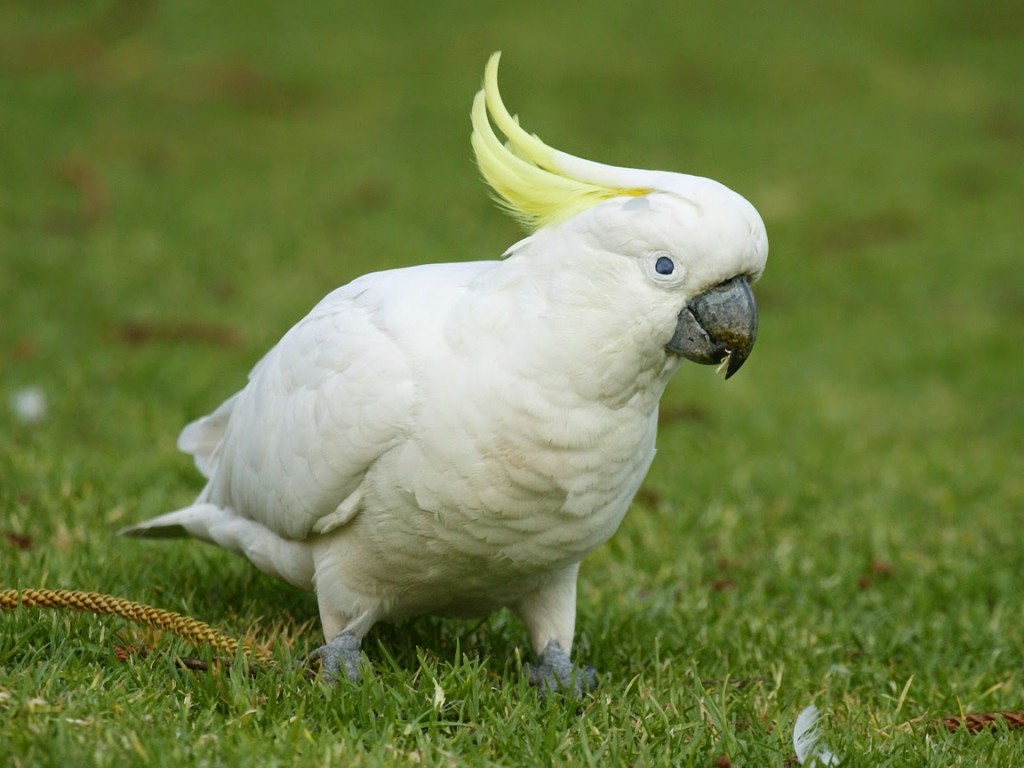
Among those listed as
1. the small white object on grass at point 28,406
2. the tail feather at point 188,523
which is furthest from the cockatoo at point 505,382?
the small white object on grass at point 28,406

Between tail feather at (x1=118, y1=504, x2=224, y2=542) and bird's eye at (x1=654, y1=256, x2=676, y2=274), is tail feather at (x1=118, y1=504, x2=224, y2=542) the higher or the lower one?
the lower one

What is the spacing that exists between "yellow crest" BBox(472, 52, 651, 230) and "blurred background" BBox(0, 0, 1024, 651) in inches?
64.0

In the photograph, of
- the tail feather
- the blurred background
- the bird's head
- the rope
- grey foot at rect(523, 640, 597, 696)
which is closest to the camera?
the bird's head

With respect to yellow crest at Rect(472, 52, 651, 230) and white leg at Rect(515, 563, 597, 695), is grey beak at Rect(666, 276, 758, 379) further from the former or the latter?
white leg at Rect(515, 563, 597, 695)

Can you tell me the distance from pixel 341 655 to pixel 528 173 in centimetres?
123

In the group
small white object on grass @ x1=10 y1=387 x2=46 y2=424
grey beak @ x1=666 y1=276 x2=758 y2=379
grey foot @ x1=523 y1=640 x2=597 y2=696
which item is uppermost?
grey beak @ x1=666 y1=276 x2=758 y2=379

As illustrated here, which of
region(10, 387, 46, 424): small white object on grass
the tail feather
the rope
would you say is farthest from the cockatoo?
region(10, 387, 46, 424): small white object on grass

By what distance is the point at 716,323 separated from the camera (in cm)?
257

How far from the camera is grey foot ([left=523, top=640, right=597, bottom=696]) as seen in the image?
3010mm

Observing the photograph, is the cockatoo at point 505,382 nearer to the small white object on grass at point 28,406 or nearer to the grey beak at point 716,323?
the grey beak at point 716,323

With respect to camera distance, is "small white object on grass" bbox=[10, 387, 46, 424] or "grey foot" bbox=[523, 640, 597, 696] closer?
"grey foot" bbox=[523, 640, 597, 696]

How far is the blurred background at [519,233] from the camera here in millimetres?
4723

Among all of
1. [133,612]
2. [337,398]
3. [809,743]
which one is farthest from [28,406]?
[809,743]

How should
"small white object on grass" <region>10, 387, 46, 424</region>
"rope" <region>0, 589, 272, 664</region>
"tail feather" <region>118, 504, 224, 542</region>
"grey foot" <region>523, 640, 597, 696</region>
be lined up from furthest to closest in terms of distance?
"small white object on grass" <region>10, 387, 46, 424</region> → "tail feather" <region>118, 504, 224, 542</region> → "grey foot" <region>523, 640, 597, 696</region> → "rope" <region>0, 589, 272, 664</region>
